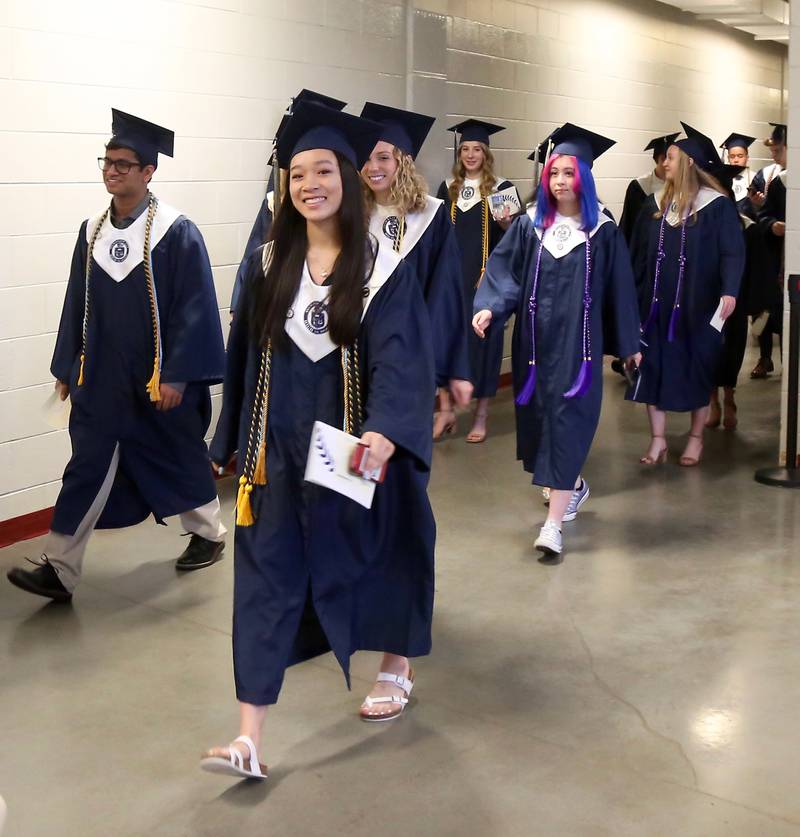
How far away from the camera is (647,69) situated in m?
10.3

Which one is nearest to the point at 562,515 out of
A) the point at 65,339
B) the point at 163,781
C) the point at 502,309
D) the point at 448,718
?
the point at 502,309

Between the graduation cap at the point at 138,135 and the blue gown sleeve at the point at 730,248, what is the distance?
9.61 ft

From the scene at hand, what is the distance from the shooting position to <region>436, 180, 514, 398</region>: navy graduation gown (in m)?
6.92

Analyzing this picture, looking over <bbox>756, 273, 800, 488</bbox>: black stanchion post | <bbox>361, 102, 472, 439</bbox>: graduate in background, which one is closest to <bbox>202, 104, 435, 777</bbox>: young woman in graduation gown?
<bbox>361, 102, 472, 439</bbox>: graduate in background

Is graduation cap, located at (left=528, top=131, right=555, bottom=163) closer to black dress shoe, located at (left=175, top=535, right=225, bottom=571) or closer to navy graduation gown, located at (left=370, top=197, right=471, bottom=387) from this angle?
navy graduation gown, located at (left=370, top=197, right=471, bottom=387)

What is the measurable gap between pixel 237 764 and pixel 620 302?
2.68 meters

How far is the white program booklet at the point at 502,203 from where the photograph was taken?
22.6 ft

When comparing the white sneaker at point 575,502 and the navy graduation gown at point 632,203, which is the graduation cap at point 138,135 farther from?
the navy graduation gown at point 632,203

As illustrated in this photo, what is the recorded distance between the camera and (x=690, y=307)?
618 centimetres

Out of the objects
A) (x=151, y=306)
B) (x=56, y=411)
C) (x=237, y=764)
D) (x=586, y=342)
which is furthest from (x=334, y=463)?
(x=586, y=342)

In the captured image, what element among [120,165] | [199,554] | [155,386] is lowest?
[199,554]

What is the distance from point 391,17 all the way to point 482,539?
10.7 ft

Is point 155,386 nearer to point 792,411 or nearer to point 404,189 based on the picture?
point 404,189

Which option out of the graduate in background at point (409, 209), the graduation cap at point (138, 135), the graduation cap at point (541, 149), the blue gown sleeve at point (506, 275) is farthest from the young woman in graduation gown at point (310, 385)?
the graduation cap at point (541, 149)
